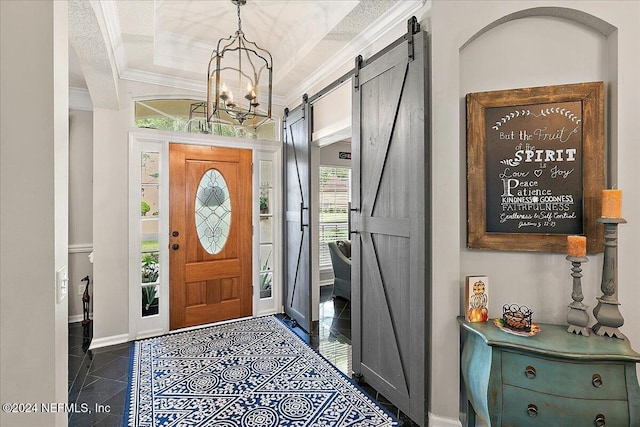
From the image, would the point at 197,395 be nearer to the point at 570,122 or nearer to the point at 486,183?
the point at 486,183

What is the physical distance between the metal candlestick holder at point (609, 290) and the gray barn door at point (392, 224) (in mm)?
880

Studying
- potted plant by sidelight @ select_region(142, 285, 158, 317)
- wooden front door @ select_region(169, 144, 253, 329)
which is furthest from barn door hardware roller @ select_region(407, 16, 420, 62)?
potted plant by sidelight @ select_region(142, 285, 158, 317)

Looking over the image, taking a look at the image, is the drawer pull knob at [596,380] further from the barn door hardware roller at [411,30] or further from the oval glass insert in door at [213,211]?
the oval glass insert in door at [213,211]

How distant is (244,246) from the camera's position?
421 centimetres

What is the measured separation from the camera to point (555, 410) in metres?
1.58

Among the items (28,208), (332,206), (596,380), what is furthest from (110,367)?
(332,206)

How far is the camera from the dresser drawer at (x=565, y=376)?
1526 mm

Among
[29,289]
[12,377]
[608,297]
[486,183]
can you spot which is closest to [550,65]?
[486,183]

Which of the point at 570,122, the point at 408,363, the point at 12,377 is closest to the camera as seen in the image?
the point at 12,377

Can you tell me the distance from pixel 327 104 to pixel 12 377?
313 centimetres

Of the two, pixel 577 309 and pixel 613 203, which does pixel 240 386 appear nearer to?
pixel 577 309

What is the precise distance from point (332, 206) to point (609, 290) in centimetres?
458

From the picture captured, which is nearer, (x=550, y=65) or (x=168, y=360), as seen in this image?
(x=550, y=65)

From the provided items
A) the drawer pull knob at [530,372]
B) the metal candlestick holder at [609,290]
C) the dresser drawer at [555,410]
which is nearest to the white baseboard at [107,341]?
the dresser drawer at [555,410]
